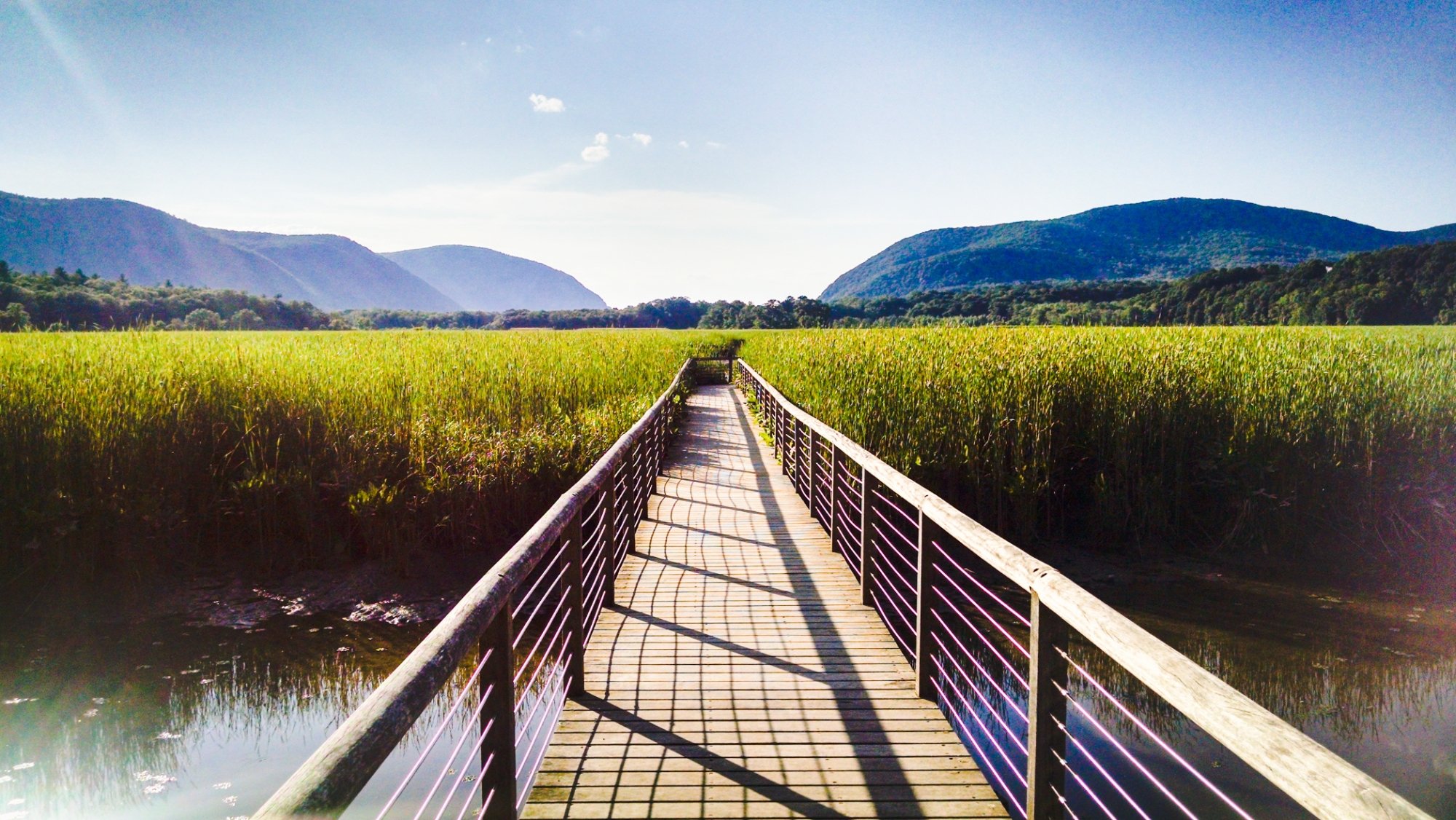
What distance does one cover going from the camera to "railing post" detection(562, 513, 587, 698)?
337cm

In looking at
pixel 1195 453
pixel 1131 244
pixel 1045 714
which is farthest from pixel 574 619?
pixel 1131 244

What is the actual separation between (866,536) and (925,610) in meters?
1.32

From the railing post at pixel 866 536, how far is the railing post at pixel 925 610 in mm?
1154

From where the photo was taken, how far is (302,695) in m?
5.02

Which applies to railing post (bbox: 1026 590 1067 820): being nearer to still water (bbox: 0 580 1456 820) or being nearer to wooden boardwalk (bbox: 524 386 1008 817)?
wooden boardwalk (bbox: 524 386 1008 817)

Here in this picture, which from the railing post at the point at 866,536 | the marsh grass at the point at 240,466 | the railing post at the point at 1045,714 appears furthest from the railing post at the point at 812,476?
the railing post at the point at 1045,714

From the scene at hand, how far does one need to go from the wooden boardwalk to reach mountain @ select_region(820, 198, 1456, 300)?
140m

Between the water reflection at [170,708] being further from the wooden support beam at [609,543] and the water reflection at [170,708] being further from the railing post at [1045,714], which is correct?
the railing post at [1045,714]

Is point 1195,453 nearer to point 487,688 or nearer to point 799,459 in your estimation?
point 799,459

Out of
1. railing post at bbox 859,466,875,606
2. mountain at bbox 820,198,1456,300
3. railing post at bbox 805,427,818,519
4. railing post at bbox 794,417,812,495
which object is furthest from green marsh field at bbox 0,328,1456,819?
mountain at bbox 820,198,1456,300

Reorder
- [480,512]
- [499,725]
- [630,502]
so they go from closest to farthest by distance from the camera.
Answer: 1. [499,725]
2. [630,502]
3. [480,512]

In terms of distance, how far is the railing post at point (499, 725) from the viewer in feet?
7.14

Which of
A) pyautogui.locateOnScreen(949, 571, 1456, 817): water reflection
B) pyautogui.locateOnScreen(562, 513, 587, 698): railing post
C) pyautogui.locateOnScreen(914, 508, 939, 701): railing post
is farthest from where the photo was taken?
pyautogui.locateOnScreen(949, 571, 1456, 817): water reflection

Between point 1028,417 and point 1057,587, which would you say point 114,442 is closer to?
point 1057,587
